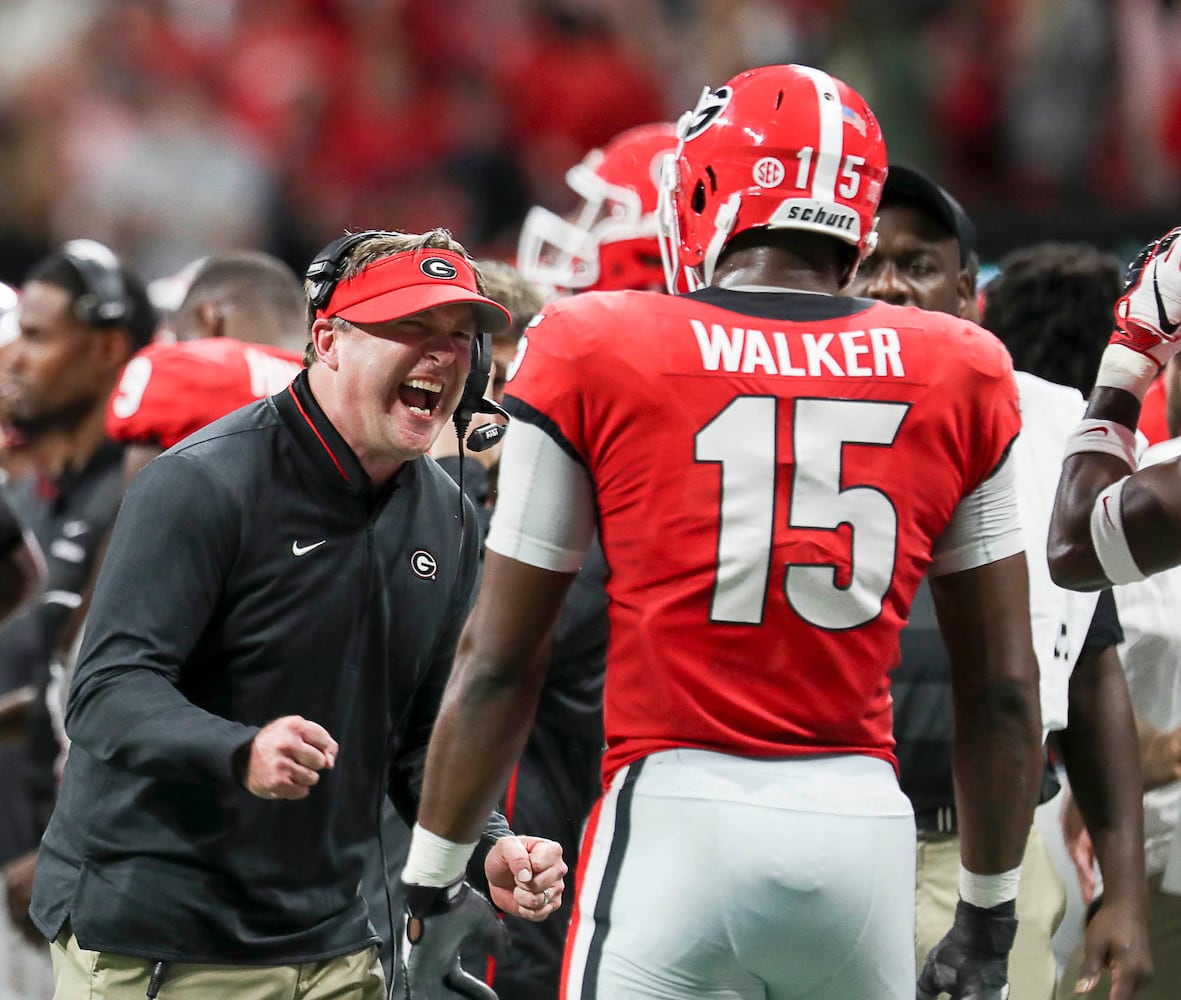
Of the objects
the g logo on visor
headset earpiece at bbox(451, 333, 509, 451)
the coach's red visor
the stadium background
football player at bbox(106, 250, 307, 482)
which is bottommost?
football player at bbox(106, 250, 307, 482)

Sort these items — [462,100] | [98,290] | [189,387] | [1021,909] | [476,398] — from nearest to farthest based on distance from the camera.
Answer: [476,398], [1021,909], [189,387], [98,290], [462,100]

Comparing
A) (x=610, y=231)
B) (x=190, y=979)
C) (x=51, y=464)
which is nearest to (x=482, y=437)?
(x=190, y=979)

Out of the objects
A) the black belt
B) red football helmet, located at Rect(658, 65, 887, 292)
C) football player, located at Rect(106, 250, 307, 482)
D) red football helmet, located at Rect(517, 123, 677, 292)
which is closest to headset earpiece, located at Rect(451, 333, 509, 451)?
red football helmet, located at Rect(658, 65, 887, 292)

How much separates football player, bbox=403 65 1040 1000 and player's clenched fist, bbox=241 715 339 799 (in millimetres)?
139

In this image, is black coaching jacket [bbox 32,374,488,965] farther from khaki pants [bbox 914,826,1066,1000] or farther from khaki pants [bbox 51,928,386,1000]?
khaki pants [bbox 914,826,1066,1000]

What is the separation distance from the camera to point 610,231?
4852 millimetres

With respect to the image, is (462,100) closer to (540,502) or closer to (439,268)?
(439,268)

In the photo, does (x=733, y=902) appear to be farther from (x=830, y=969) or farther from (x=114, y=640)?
(x=114, y=640)

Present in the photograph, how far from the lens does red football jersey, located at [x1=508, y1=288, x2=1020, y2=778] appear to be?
7.08ft

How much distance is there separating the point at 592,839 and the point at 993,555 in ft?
2.05

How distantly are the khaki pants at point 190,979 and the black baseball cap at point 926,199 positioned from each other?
1.84 m

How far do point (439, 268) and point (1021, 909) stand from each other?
1581 millimetres

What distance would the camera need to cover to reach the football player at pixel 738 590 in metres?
2.15

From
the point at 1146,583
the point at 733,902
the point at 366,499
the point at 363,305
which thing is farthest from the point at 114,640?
the point at 1146,583
